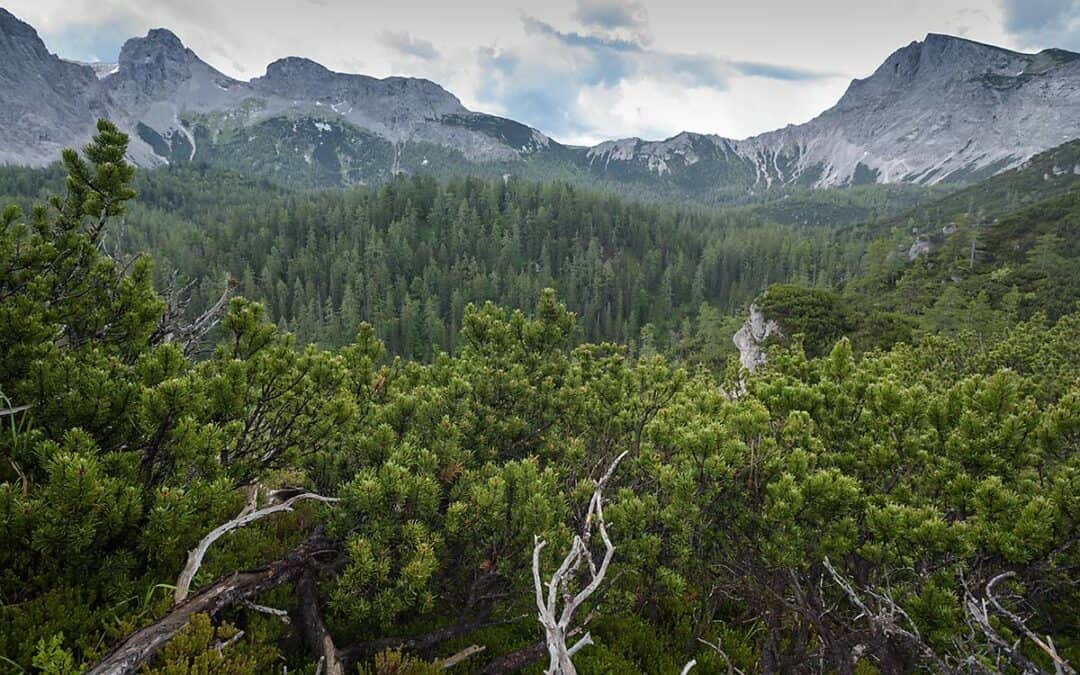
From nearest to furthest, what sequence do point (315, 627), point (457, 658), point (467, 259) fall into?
point (315, 627), point (457, 658), point (467, 259)

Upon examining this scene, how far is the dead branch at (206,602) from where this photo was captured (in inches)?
142

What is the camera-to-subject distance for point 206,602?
4.46m

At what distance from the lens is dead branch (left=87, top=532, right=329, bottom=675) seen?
3604 mm

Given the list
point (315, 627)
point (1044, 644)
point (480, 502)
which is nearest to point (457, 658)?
point (315, 627)

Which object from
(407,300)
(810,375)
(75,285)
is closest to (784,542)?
(810,375)

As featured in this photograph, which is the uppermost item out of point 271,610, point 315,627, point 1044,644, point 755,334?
point 1044,644

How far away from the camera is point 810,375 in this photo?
8.78m

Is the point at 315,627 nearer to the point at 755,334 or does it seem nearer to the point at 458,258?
the point at 755,334

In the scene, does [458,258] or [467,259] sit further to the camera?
[467,259]

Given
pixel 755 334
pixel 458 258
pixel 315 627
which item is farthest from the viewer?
pixel 458 258

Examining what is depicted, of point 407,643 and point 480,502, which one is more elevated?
point 480,502

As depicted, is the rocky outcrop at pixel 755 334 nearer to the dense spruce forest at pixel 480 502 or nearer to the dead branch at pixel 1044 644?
the dense spruce forest at pixel 480 502

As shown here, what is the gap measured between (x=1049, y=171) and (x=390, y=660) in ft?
739

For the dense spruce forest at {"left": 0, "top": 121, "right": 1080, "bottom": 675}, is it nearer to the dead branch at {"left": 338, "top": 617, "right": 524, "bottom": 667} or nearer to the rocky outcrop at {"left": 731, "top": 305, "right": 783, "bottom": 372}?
the dead branch at {"left": 338, "top": 617, "right": 524, "bottom": 667}
